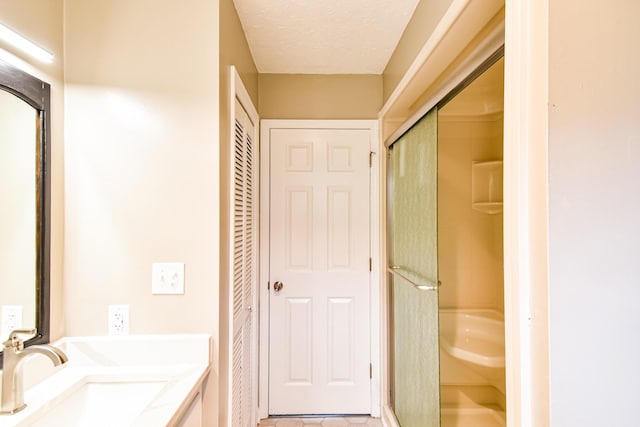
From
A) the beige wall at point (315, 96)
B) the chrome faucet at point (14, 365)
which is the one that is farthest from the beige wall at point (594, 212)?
the beige wall at point (315, 96)

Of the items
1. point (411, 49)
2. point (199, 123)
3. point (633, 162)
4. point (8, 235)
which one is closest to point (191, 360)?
point (8, 235)

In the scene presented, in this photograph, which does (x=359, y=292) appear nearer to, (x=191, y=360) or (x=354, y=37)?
(x=191, y=360)

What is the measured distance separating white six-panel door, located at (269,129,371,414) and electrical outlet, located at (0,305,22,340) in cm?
137

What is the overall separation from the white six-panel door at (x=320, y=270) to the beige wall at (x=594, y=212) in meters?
1.58

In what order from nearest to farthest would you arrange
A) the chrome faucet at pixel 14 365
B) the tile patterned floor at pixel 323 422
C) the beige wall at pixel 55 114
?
the chrome faucet at pixel 14 365 → the beige wall at pixel 55 114 → the tile patterned floor at pixel 323 422

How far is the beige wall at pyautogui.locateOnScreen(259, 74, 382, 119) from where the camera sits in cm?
224

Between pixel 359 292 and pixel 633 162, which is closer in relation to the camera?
pixel 633 162

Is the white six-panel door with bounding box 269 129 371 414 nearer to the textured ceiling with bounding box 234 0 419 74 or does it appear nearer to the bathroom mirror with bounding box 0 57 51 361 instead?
the textured ceiling with bounding box 234 0 419 74

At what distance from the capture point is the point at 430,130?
1369mm

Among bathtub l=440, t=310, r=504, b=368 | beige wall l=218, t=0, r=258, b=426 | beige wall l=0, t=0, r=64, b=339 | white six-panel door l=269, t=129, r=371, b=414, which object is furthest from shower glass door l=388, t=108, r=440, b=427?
beige wall l=0, t=0, r=64, b=339

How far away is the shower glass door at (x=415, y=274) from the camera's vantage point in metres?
1.36

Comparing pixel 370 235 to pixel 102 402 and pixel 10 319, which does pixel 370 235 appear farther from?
pixel 10 319

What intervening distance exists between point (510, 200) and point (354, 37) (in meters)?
1.46

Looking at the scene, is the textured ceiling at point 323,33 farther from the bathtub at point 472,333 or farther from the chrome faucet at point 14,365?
the bathtub at point 472,333
